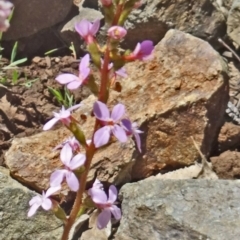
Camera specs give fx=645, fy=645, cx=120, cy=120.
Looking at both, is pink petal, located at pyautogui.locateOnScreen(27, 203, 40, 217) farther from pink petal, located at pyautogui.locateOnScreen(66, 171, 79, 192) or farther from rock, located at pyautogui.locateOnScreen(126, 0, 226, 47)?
rock, located at pyautogui.locateOnScreen(126, 0, 226, 47)

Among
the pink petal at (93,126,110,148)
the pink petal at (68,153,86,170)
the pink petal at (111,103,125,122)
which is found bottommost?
the pink petal at (68,153,86,170)

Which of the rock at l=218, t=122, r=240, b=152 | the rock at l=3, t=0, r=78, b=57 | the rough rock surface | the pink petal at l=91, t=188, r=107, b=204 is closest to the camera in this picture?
the pink petal at l=91, t=188, r=107, b=204

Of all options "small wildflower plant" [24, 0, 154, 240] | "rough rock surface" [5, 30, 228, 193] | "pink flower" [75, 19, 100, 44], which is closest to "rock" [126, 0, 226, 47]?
"rough rock surface" [5, 30, 228, 193]

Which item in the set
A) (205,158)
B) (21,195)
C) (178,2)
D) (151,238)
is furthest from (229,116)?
(21,195)

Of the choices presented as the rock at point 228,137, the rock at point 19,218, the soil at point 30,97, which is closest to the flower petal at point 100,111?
the rock at point 19,218

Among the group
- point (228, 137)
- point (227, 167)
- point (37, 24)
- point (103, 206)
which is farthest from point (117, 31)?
point (37, 24)

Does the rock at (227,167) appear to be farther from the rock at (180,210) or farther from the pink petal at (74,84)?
the pink petal at (74,84)
